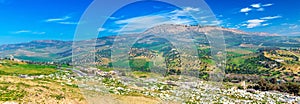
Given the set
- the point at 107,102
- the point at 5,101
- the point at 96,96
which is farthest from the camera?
the point at 96,96

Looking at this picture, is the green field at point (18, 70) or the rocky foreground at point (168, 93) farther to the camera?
the green field at point (18, 70)

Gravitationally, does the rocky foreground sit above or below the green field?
below

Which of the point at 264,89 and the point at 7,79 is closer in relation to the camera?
the point at 7,79

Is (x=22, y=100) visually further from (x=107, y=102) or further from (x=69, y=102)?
(x=107, y=102)

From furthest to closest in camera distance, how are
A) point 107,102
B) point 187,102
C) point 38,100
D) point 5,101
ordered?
point 187,102
point 107,102
point 38,100
point 5,101

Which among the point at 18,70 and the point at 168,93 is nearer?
the point at 168,93

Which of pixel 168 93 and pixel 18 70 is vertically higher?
pixel 18 70

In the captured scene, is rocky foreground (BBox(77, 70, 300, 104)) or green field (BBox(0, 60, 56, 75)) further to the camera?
green field (BBox(0, 60, 56, 75))

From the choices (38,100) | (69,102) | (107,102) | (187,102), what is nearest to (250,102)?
(187,102)

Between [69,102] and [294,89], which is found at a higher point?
[69,102]

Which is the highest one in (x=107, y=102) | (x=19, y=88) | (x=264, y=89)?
(x=19, y=88)

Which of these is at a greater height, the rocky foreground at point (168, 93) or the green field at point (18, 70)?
the green field at point (18, 70)
